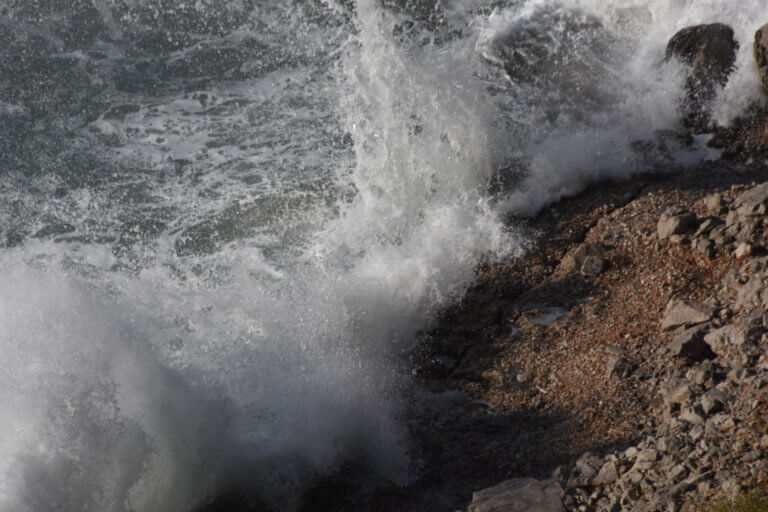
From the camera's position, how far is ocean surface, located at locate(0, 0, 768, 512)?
16.8 ft

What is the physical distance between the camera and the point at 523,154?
24.0ft

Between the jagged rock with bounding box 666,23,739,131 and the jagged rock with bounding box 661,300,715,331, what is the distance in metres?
2.32

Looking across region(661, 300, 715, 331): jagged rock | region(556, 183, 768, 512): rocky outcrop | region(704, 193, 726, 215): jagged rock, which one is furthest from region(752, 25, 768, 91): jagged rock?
region(661, 300, 715, 331): jagged rock

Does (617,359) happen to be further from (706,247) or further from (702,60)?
(702,60)

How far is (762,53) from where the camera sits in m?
7.08

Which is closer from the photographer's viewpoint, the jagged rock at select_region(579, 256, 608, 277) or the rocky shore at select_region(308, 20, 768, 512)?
the rocky shore at select_region(308, 20, 768, 512)

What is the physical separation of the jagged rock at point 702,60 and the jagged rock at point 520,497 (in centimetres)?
382

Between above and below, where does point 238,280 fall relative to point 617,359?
above

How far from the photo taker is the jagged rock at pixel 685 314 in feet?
16.6

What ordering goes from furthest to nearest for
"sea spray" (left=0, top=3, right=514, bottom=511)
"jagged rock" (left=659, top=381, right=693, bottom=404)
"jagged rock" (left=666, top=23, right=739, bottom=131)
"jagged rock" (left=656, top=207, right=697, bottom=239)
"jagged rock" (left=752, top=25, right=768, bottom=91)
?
1. "jagged rock" (left=666, top=23, right=739, bottom=131)
2. "jagged rock" (left=752, top=25, right=768, bottom=91)
3. "jagged rock" (left=656, top=207, right=697, bottom=239)
4. "sea spray" (left=0, top=3, right=514, bottom=511)
5. "jagged rock" (left=659, top=381, right=693, bottom=404)

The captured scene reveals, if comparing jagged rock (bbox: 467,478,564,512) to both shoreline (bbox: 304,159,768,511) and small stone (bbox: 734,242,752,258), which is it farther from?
small stone (bbox: 734,242,752,258)

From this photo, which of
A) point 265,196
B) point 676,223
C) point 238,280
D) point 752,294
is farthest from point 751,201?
point 265,196

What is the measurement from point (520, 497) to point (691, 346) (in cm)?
132

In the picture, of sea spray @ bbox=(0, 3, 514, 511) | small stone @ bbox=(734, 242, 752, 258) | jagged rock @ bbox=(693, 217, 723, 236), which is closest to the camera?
sea spray @ bbox=(0, 3, 514, 511)
